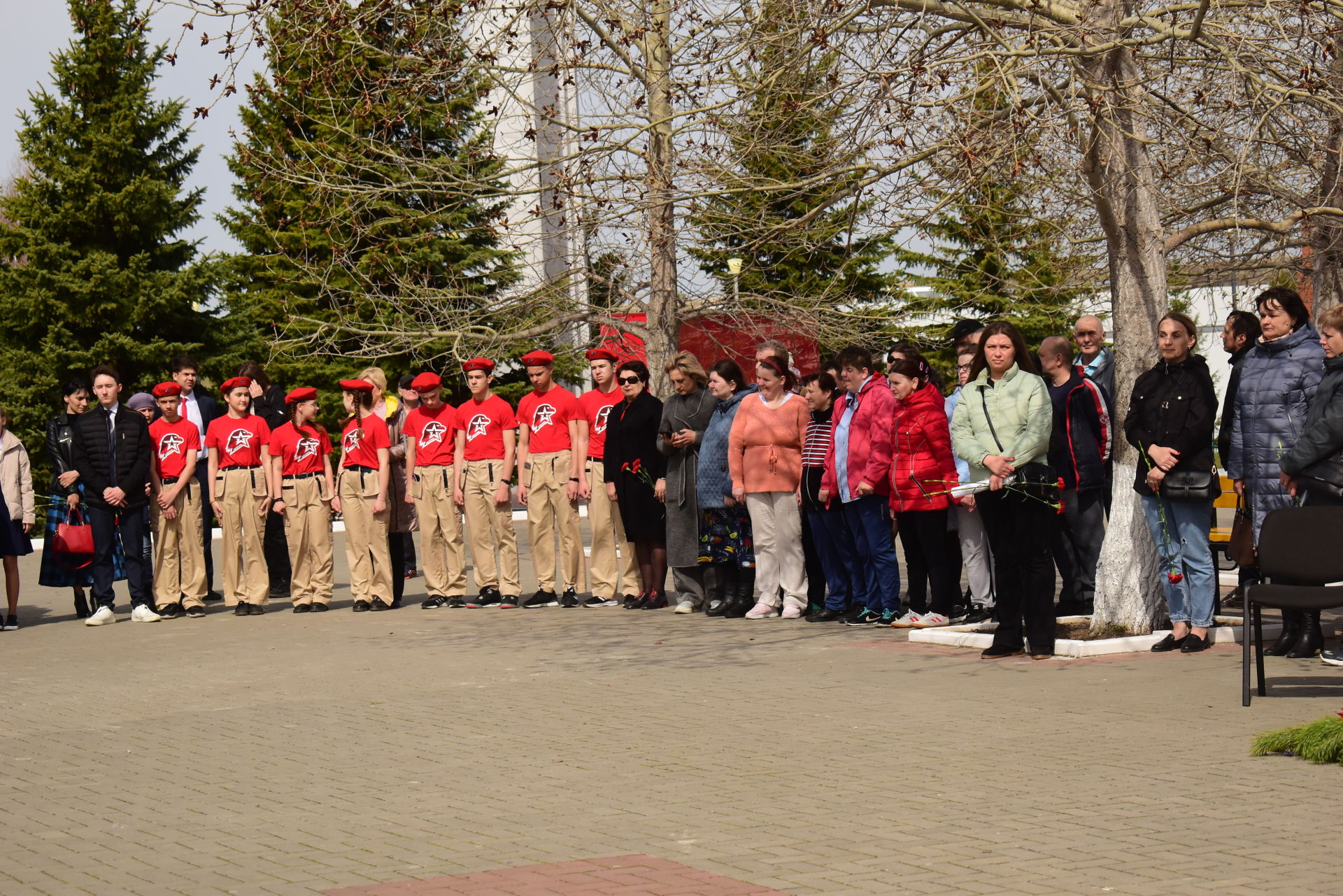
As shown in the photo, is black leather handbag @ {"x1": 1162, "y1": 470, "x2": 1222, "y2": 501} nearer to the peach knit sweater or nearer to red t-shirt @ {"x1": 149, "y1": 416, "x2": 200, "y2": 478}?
the peach knit sweater

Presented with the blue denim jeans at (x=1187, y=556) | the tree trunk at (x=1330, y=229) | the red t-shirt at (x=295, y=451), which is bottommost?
the blue denim jeans at (x=1187, y=556)

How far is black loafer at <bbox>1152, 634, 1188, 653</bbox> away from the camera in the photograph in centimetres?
995

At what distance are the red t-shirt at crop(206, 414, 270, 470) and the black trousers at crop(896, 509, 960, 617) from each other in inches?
236

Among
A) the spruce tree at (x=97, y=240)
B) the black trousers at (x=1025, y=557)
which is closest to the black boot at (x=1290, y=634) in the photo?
the black trousers at (x=1025, y=557)

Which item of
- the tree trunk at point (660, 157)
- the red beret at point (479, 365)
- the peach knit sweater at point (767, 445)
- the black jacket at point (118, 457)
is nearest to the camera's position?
the tree trunk at point (660, 157)

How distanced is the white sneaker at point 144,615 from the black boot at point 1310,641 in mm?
9640

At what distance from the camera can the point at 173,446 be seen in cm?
1430

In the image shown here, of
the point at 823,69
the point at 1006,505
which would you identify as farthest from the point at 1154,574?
the point at 823,69

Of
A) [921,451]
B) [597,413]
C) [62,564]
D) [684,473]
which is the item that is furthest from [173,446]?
[921,451]

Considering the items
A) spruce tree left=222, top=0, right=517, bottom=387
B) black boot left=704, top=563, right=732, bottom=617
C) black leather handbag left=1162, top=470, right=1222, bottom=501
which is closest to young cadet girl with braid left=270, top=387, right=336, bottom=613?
spruce tree left=222, top=0, right=517, bottom=387

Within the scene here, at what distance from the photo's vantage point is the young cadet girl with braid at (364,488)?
1470 cm

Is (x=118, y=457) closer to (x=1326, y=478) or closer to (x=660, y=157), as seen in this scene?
(x=660, y=157)

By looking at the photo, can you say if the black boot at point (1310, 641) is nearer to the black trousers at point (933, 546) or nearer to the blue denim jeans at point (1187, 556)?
the blue denim jeans at point (1187, 556)

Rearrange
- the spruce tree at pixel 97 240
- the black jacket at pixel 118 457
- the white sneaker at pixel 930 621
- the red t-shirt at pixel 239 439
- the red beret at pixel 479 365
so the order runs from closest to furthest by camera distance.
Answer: the white sneaker at pixel 930 621, the black jacket at pixel 118 457, the red t-shirt at pixel 239 439, the red beret at pixel 479 365, the spruce tree at pixel 97 240
